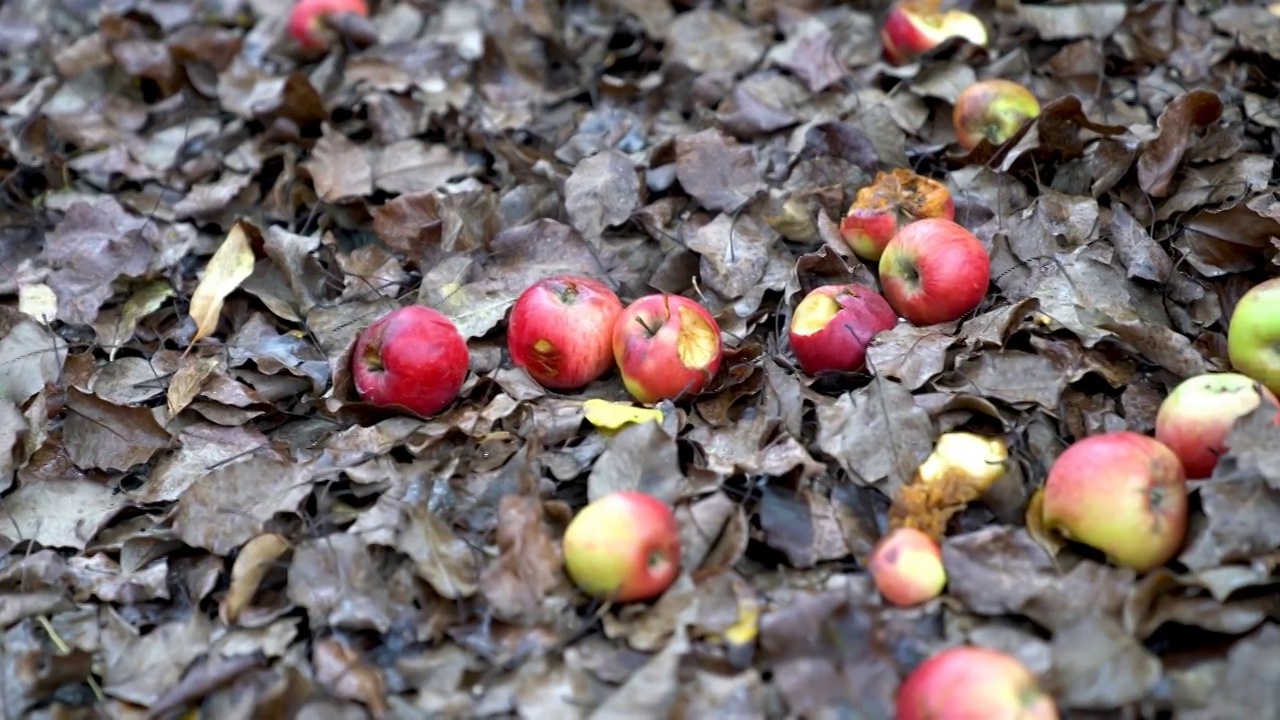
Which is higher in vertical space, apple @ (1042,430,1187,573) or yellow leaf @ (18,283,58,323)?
apple @ (1042,430,1187,573)

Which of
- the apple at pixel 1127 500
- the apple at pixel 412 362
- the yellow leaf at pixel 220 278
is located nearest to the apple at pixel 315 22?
the yellow leaf at pixel 220 278

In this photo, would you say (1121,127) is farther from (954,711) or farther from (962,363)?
(954,711)

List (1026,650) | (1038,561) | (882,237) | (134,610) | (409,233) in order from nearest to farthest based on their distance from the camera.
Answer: (1026,650) → (1038,561) → (134,610) → (882,237) → (409,233)

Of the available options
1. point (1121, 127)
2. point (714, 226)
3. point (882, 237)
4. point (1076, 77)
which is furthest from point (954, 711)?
point (1076, 77)

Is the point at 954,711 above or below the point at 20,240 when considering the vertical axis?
above

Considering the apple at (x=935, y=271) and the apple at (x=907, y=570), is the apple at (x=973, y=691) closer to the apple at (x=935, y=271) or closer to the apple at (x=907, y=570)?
the apple at (x=907, y=570)

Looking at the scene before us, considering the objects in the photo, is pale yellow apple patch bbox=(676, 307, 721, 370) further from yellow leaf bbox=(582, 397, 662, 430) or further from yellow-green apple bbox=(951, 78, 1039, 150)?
yellow-green apple bbox=(951, 78, 1039, 150)

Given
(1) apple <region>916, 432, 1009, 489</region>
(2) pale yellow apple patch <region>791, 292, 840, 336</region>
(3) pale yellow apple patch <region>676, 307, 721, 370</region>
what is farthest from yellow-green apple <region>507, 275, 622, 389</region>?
(1) apple <region>916, 432, 1009, 489</region>
